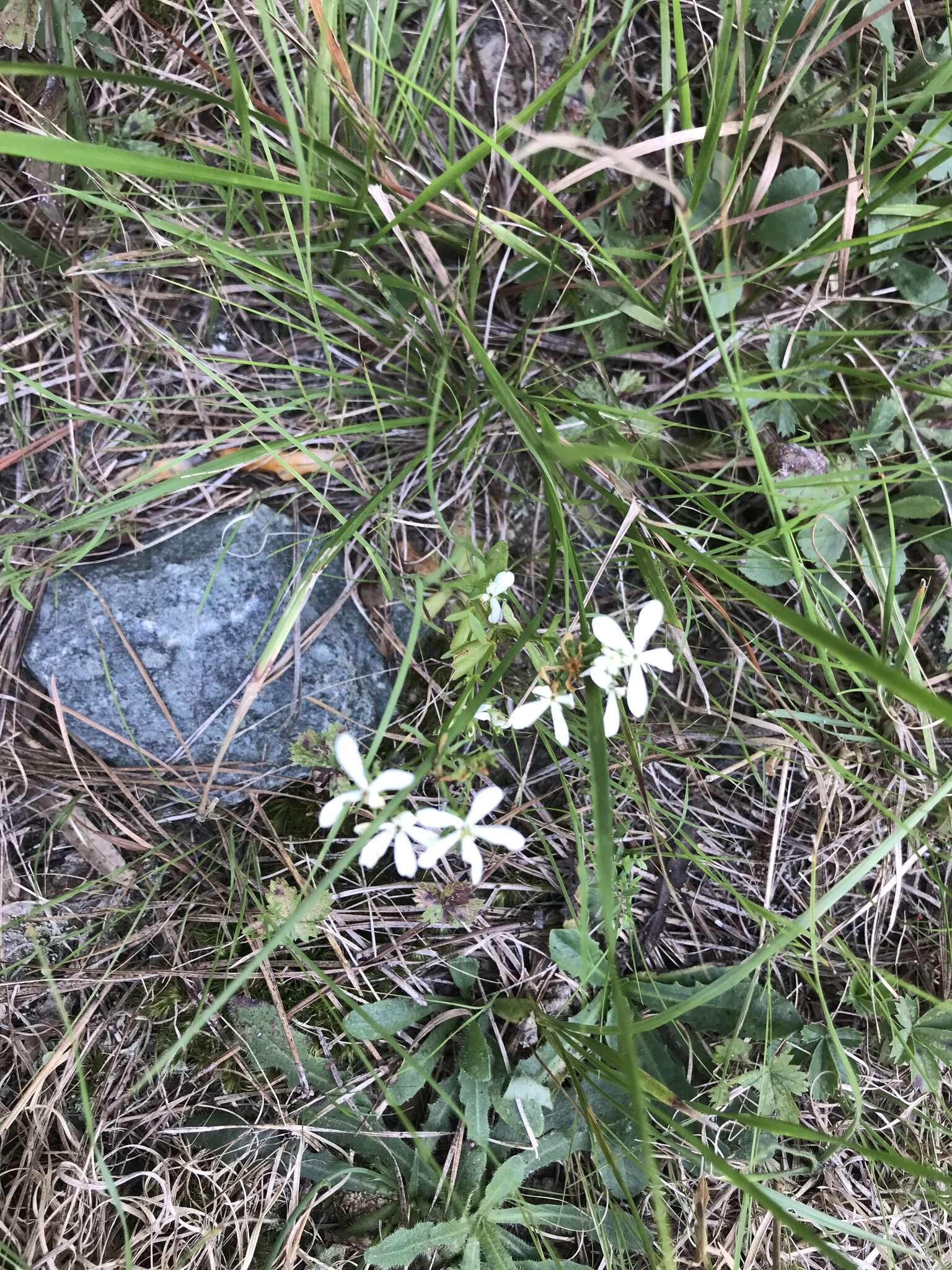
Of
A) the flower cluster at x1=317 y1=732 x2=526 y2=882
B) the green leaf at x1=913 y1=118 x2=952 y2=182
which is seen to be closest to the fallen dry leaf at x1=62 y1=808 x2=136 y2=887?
the flower cluster at x1=317 y1=732 x2=526 y2=882

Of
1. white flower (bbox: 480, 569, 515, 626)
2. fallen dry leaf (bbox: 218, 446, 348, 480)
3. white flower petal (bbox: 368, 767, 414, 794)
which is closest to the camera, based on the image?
white flower petal (bbox: 368, 767, 414, 794)

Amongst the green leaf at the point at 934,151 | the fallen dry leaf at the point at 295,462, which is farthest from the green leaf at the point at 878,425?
the fallen dry leaf at the point at 295,462

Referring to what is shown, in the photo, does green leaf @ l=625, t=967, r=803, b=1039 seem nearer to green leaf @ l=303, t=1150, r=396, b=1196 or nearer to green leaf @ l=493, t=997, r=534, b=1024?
green leaf @ l=493, t=997, r=534, b=1024

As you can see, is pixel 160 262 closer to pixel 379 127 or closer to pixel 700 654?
pixel 379 127

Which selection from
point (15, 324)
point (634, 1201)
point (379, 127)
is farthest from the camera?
point (15, 324)

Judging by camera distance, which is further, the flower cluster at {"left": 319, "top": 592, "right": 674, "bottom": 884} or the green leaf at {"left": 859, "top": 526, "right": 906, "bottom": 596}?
the green leaf at {"left": 859, "top": 526, "right": 906, "bottom": 596}

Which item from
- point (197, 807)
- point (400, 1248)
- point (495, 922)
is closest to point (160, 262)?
point (197, 807)
